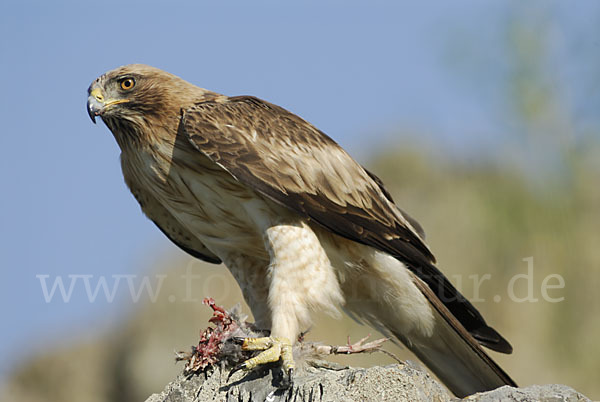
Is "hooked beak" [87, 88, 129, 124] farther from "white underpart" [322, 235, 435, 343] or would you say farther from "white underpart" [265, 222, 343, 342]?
"white underpart" [322, 235, 435, 343]

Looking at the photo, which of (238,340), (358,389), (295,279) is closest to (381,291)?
(295,279)

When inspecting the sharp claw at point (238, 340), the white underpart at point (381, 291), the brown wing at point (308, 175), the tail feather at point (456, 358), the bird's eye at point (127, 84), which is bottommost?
the sharp claw at point (238, 340)

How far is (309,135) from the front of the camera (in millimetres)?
5723

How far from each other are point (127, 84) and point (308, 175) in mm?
1583

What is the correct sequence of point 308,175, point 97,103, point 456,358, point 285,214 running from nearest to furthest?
1. point 285,214
2. point 308,175
3. point 97,103
4. point 456,358

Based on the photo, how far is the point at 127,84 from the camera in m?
5.68

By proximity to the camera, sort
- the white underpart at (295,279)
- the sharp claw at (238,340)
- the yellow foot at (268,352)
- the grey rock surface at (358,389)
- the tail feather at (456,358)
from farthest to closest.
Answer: the tail feather at (456,358) < the white underpart at (295,279) < the sharp claw at (238,340) < the yellow foot at (268,352) < the grey rock surface at (358,389)

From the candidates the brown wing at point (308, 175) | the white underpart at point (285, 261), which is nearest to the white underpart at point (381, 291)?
the white underpart at point (285, 261)

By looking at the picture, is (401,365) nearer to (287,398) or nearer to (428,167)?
(287,398)

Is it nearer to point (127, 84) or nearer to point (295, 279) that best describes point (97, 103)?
point (127, 84)

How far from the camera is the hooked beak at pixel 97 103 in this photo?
5523 mm

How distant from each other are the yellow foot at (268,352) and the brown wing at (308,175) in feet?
3.25

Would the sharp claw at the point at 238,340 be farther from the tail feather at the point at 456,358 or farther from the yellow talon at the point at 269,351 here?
the tail feather at the point at 456,358

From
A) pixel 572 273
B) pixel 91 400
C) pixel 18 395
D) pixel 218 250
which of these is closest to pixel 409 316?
pixel 218 250
